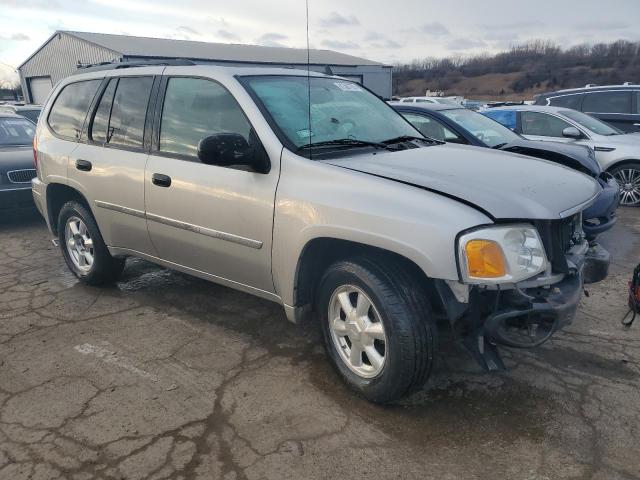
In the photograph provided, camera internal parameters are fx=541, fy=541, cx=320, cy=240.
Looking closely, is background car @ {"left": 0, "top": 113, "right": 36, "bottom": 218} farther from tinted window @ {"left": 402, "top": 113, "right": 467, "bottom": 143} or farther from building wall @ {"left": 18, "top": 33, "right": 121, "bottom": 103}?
building wall @ {"left": 18, "top": 33, "right": 121, "bottom": 103}

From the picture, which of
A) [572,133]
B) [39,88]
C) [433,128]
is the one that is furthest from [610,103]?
[39,88]

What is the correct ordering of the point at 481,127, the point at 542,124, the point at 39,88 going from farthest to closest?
the point at 39,88, the point at 542,124, the point at 481,127

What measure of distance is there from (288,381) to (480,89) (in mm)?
58872

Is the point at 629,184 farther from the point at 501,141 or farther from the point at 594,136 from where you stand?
the point at 501,141

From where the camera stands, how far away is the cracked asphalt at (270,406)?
8.22 ft

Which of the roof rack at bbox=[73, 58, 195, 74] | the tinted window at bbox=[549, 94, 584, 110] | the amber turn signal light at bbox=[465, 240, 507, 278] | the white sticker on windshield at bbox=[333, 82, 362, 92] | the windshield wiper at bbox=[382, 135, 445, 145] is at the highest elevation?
the roof rack at bbox=[73, 58, 195, 74]

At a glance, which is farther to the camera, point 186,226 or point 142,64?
point 142,64

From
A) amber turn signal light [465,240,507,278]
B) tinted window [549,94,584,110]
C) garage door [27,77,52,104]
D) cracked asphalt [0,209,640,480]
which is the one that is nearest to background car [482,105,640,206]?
tinted window [549,94,584,110]

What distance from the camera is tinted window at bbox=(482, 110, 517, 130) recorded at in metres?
8.64

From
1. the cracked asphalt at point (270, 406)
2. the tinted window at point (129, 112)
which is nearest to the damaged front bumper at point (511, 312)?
the cracked asphalt at point (270, 406)

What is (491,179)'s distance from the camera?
2865mm

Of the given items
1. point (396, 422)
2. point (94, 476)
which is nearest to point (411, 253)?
point (396, 422)

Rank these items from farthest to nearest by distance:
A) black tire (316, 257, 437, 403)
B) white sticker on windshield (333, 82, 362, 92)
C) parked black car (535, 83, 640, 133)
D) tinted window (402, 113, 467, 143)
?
1. parked black car (535, 83, 640, 133)
2. tinted window (402, 113, 467, 143)
3. white sticker on windshield (333, 82, 362, 92)
4. black tire (316, 257, 437, 403)

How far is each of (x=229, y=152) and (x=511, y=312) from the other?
5.57ft
